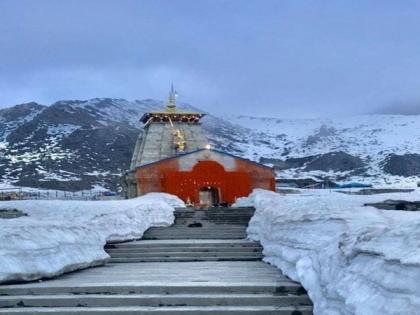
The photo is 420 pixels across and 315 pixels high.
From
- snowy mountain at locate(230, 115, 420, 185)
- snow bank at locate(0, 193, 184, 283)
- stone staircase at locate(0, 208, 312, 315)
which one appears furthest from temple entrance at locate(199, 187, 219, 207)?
snowy mountain at locate(230, 115, 420, 185)

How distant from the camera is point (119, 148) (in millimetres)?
139625

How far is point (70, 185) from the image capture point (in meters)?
91.9

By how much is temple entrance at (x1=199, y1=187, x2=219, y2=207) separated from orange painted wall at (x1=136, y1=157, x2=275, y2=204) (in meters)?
0.37

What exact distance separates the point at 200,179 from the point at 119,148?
102979 millimetres

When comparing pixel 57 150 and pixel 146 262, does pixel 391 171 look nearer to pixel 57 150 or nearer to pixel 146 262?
pixel 57 150

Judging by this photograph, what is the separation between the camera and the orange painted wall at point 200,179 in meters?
38.2

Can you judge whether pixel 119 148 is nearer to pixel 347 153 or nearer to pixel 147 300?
pixel 347 153

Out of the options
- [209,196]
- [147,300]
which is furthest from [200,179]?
[147,300]

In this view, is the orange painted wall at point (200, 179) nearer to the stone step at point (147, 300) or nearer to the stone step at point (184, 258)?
the stone step at point (184, 258)

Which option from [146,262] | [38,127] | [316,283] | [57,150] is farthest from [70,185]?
[316,283]

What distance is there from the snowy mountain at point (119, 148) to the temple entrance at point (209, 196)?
5206cm

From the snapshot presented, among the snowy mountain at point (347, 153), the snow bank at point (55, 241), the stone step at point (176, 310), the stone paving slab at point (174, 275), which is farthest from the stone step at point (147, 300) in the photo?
the snowy mountain at point (347, 153)

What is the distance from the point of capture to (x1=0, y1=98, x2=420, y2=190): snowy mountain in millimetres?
120062

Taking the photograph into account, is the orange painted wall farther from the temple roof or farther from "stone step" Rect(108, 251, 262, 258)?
"stone step" Rect(108, 251, 262, 258)
